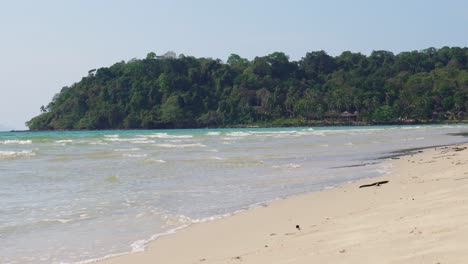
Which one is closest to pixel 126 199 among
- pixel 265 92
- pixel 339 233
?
pixel 339 233

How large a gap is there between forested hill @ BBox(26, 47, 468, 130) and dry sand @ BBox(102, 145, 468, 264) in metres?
131

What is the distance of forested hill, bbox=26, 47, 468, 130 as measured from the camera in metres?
143

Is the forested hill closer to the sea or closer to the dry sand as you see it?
the sea

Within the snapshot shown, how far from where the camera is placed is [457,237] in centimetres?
527

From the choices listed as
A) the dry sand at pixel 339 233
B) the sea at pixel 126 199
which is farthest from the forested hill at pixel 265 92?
the dry sand at pixel 339 233

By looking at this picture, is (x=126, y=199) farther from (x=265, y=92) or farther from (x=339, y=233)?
(x=265, y=92)

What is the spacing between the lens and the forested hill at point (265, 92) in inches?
5635

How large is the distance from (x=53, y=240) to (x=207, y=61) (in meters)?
175

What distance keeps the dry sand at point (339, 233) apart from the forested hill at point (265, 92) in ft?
430

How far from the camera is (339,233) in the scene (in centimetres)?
664

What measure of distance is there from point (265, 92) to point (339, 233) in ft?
502

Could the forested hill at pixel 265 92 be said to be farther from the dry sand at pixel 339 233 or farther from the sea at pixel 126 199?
the dry sand at pixel 339 233

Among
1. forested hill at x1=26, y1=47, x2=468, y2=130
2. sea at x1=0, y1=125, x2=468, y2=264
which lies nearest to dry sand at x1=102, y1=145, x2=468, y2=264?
sea at x1=0, y1=125, x2=468, y2=264

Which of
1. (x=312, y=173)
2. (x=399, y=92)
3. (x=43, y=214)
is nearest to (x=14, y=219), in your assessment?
(x=43, y=214)
